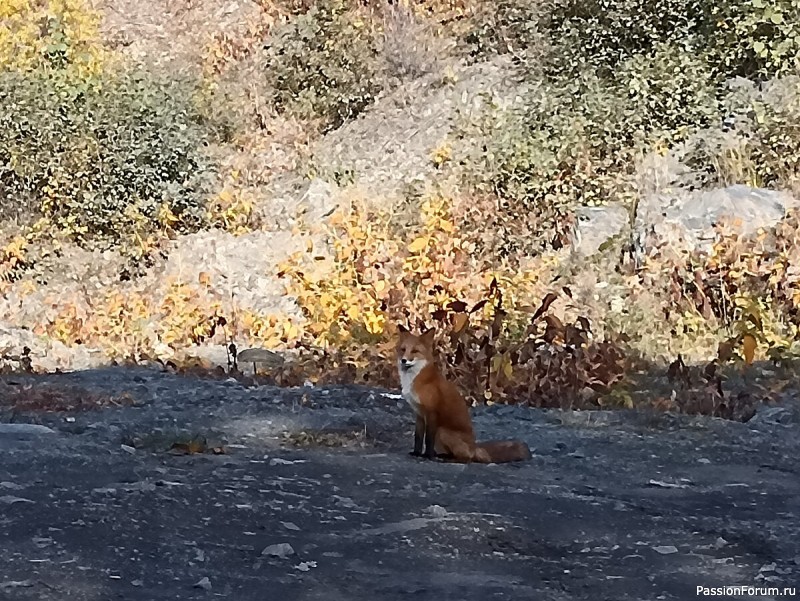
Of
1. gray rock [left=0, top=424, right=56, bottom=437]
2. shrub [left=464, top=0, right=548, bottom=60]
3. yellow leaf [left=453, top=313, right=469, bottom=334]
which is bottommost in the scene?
gray rock [left=0, top=424, right=56, bottom=437]

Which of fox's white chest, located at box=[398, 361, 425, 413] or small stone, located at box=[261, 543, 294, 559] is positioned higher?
fox's white chest, located at box=[398, 361, 425, 413]

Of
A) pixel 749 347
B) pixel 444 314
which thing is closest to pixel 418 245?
pixel 444 314

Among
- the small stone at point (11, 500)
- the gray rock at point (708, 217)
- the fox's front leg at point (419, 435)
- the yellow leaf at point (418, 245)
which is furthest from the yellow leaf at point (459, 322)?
the small stone at point (11, 500)

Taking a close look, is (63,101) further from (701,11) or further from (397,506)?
(397,506)

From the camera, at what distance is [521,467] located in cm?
527

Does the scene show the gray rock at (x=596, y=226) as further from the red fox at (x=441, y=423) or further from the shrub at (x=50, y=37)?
the shrub at (x=50, y=37)

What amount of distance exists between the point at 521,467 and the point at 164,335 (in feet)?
18.3

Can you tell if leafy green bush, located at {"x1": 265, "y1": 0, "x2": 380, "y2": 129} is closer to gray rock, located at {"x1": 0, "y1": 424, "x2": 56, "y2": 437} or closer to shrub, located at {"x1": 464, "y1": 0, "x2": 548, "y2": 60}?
shrub, located at {"x1": 464, "y1": 0, "x2": 548, "y2": 60}

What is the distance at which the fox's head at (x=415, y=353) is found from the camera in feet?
18.5

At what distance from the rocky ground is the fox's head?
431 millimetres

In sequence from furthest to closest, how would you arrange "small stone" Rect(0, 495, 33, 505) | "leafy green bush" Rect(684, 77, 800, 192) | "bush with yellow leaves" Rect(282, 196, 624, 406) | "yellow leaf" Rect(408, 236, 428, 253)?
"leafy green bush" Rect(684, 77, 800, 192), "yellow leaf" Rect(408, 236, 428, 253), "bush with yellow leaves" Rect(282, 196, 624, 406), "small stone" Rect(0, 495, 33, 505)

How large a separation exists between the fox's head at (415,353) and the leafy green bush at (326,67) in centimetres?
1063

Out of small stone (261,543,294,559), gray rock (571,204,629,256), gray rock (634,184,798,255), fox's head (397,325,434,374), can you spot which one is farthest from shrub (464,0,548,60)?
small stone (261,543,294,559)

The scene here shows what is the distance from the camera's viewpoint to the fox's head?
5.62 meters
